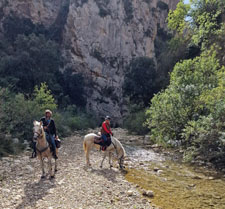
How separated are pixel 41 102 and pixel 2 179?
11.9 m

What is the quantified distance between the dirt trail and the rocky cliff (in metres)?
28.7

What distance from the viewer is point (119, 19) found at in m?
43.2

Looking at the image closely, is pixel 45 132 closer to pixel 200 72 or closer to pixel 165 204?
pixel 165 204

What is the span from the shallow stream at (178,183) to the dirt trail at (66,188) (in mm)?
724

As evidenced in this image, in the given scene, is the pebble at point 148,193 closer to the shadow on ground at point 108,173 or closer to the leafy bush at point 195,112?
the shadow on ground at point 108,173

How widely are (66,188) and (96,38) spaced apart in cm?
3681

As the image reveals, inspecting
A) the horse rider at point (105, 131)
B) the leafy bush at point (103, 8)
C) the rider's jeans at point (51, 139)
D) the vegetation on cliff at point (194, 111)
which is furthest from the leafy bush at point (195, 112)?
the leafy bush at point (103, 8)

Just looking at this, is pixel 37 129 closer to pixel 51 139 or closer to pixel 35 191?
pixel 51 139

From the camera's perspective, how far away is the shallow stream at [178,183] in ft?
22.3

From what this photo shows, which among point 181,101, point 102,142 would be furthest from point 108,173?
point 181,101

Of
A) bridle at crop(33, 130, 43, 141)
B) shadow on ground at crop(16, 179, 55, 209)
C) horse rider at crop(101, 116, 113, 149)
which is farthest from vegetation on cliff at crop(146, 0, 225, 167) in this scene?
bridle at crop(33, 130, 43, 141)

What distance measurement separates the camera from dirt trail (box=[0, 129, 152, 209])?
19.6 feet

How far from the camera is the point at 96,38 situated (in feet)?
133

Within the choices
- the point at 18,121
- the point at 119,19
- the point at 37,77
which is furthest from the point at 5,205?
the point at 119,19
